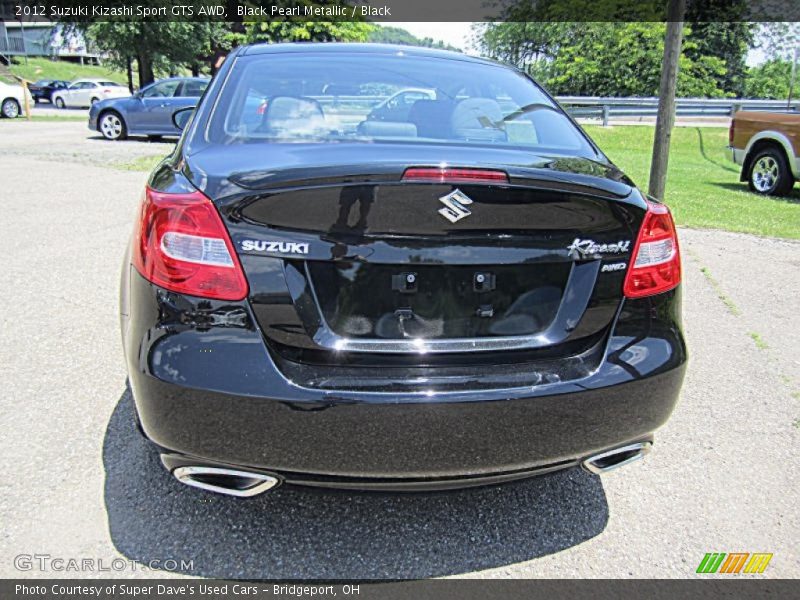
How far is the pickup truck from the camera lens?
10.2 metres

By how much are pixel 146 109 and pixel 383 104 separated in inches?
623

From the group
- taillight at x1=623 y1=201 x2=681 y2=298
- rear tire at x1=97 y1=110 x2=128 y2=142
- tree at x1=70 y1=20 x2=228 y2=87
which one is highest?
tree at x1=70 y1=20 x2=228 y2=87

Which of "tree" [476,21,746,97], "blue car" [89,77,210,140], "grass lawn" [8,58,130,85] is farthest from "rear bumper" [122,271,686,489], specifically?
"grass lawn" [8,58,130,85]

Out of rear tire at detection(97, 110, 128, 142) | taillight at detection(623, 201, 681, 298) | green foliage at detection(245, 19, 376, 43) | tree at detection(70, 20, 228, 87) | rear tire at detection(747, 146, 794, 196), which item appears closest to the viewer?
taillight at detection(623, 201, 681, 298)

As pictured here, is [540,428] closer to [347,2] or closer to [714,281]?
[714,281]

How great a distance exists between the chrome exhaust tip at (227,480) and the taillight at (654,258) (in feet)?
4.04

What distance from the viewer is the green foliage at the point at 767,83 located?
4266 cm

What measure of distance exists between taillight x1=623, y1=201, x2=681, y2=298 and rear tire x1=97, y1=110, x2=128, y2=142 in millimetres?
17275

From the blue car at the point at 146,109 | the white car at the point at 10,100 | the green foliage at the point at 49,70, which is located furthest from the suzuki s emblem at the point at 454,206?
the green foliage at the point at 49,70

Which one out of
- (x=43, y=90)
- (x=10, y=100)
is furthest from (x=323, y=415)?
(x=43, y=90)

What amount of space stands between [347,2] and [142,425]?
45641mm

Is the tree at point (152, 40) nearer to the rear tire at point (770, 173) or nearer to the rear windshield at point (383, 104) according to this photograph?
the rear tire at point (770, 173)

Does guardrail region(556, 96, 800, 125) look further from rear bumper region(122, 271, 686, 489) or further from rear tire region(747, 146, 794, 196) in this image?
rear bumper region(122, 271, 686, 489)

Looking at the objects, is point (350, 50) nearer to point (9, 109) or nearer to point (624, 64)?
point (9, 109)
